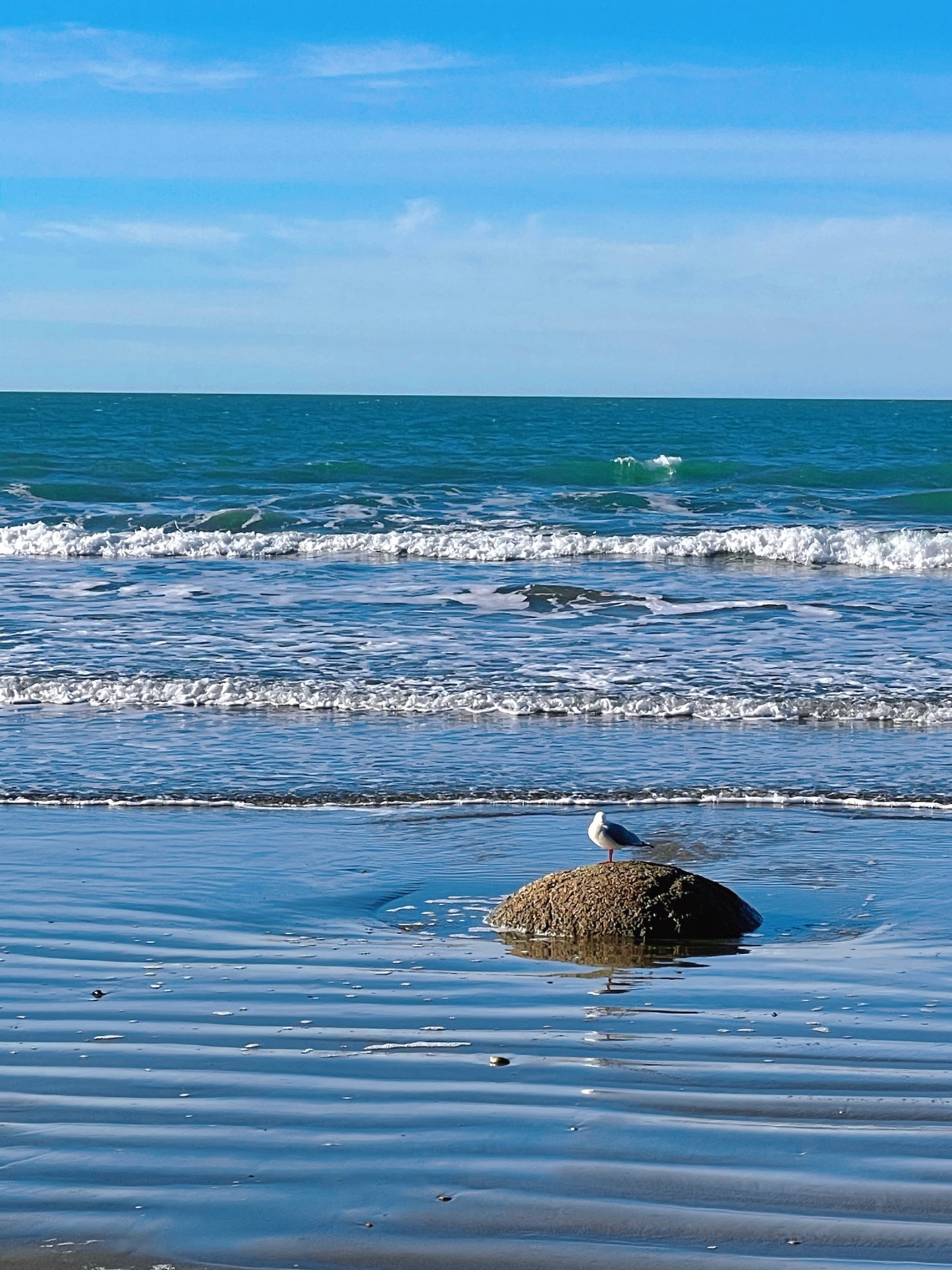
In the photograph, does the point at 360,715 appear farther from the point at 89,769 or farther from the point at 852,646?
the point at 852,646

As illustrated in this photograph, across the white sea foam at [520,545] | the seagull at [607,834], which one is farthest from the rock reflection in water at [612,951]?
the white sea foam at [520,545]

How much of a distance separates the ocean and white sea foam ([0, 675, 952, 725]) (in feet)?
0.13

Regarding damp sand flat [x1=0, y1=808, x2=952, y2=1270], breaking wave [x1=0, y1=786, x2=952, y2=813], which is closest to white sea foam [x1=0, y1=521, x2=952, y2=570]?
breaking wave [x1=0, y1=786, x2=952, y2=813]

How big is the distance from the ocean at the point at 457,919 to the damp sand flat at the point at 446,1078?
16mm

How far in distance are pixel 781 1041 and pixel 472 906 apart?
90.2 inches

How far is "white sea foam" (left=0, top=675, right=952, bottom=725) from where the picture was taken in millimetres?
11609

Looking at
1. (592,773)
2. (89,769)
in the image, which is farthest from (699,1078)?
(89,769)

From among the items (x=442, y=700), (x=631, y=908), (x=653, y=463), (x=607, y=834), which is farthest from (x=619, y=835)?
(x=653, y=463)

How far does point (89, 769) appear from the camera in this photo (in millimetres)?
9867

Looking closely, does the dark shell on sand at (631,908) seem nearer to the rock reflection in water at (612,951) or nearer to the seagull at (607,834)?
the rock reflection in water at (612,951)

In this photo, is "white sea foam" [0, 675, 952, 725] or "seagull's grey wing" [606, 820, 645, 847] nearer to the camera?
"seagull's grey wing" [606, 820, 645, 847]

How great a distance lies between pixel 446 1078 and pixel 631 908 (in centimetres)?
188

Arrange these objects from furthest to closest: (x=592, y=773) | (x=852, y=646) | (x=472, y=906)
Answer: (x=852, y=646) → (x=592, y=773) → (x=472, y=906)

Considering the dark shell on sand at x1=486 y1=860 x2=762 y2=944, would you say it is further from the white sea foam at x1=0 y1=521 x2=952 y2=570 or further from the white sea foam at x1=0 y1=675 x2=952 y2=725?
the white sea foam at x1=0 y1=521 x2=952 y2=570
